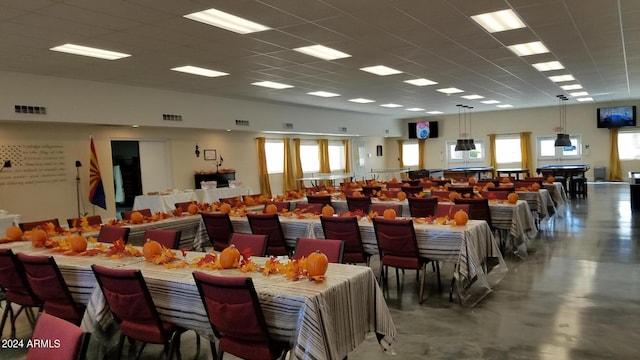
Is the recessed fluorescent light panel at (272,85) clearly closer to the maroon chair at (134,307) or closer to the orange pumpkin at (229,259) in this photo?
the orange pumpkin at (229,259)

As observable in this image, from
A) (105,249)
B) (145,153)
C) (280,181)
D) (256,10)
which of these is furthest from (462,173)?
(105,249)

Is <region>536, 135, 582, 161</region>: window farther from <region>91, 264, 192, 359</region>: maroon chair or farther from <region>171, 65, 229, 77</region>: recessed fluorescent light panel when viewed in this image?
<region>91, 264, 192, 359</region>: maroon chair

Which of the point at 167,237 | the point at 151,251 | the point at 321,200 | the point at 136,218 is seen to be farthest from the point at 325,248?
the point at 321,200

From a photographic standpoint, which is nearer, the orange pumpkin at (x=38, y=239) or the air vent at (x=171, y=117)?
the orange pumpkin at (x=38, y=239)

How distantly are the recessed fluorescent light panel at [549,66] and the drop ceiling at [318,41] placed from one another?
179mm

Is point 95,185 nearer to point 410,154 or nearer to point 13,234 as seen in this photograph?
point 13,234

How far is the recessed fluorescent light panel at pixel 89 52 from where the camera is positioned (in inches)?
275

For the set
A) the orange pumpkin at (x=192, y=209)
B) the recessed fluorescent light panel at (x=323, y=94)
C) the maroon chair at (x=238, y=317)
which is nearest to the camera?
the maroon chair at (x=238, y=317)

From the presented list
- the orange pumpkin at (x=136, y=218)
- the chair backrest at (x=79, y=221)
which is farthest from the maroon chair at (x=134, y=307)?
the chair backrest at (x=79, y=221)

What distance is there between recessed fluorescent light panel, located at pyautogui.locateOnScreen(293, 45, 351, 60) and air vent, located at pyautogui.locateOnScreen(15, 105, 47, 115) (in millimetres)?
5097

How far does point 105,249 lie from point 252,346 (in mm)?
2054

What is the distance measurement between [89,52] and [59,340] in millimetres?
6602

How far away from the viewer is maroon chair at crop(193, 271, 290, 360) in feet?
8.37

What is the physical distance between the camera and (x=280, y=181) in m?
17.0
